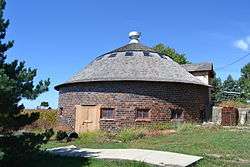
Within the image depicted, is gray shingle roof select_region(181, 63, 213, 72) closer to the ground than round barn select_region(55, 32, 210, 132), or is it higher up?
higher up

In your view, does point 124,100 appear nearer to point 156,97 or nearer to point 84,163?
point 156,97

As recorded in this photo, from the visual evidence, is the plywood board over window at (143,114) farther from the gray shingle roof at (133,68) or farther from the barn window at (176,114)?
the gray shingle roof at (133,68)

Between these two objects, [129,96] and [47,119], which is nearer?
[129,96]

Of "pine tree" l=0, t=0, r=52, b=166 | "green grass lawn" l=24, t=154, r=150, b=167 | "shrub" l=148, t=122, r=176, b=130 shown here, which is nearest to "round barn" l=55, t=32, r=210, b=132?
"shrub" l=148, t=122, r=176, b=130

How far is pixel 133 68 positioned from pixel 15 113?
61.7 feet

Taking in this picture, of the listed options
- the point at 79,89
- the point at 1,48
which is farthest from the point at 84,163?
the point at 79,89

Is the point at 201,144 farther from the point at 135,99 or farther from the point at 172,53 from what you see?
the point at 172,53

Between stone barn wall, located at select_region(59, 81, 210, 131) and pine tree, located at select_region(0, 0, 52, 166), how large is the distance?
16.0m

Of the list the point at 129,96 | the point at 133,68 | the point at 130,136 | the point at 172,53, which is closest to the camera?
the point at 130,136

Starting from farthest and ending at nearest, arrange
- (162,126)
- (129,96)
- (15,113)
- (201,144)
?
1. (129,96)
2. (162,126)
3. (201,144)
4. (15,113)

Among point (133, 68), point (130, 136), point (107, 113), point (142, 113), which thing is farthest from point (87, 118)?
point (130, 136)

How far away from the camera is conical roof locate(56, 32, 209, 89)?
32.2m

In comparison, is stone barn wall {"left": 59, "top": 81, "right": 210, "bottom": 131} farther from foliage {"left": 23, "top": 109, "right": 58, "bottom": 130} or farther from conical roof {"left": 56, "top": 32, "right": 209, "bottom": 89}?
foliage {"left": 23, "top": 109, "right": 58, "bottom": 130}

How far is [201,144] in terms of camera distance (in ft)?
70.2
